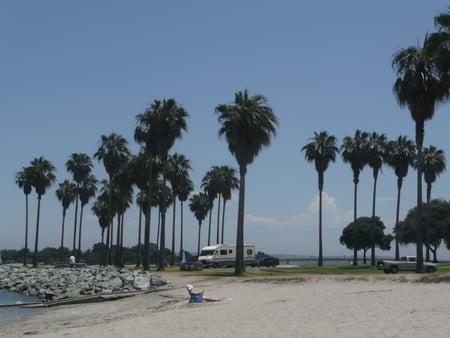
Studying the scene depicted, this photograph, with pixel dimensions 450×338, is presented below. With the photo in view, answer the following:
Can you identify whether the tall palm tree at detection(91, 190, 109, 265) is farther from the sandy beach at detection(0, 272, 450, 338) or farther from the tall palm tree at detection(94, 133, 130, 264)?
the sandy beach at detection(0, 272, 450, 338)

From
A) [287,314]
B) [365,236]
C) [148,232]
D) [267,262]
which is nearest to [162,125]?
[148,232]

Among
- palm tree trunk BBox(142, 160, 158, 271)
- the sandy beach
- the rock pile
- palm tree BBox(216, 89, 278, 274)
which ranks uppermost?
palm tree BBox(216, 89, 278, 274)

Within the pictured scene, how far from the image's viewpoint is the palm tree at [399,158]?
74.5m

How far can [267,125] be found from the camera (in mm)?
46500

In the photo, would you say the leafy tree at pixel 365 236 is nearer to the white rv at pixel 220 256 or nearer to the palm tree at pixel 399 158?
the palm tree at pixel 399 158

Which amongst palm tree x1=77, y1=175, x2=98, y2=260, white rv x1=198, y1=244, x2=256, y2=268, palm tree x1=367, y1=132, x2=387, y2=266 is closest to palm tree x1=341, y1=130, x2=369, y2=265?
palm tree x1=367, y1=132, x2=387, y2=266

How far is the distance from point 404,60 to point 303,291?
17.2 meters

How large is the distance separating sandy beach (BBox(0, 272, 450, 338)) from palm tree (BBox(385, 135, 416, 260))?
43975mm

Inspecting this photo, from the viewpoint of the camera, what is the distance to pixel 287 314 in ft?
67.2

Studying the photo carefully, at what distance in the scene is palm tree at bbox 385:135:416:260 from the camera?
2933 inches

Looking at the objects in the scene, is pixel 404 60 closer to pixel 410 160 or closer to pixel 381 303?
pixel 381 303

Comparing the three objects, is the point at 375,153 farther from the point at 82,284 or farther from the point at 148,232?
the point at 82,284

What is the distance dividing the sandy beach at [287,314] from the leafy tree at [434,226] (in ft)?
220

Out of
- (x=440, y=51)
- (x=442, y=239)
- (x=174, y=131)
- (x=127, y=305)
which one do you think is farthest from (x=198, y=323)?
(x=442, y=239)
